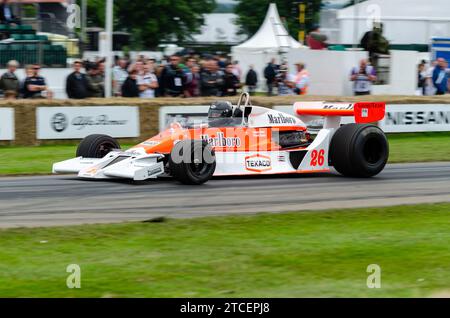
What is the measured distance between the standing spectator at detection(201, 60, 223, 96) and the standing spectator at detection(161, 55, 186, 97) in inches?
34.0

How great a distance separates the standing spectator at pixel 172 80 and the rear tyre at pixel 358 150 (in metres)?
7.39

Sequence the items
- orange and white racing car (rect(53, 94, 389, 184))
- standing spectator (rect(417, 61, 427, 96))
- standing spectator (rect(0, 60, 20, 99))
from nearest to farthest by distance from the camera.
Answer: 1. orange and white racing car (rect(53, 94, 389, 184))
2. standing spectator (rect(0, 60, 20, 99))
3. standing spectator (rect(417, 61, 427, 96))

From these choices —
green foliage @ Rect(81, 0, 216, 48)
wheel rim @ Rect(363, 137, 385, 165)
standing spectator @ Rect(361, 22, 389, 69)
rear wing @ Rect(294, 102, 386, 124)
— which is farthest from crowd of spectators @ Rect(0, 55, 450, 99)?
green foliage @ Rect(81, 0, 216, 48)

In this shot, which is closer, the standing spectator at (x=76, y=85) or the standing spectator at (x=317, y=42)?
the standing spectator at (x=76, y=85)

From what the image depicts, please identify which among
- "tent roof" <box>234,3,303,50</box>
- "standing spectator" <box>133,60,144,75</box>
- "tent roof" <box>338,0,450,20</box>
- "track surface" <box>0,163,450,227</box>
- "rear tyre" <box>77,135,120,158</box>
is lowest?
"track surface" <box>0,163,450,227</box>

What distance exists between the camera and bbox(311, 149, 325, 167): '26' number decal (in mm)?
14047

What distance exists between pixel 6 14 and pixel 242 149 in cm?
1530

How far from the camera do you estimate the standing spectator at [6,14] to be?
2650cm

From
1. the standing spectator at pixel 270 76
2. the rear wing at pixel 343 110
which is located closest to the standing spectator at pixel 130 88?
the rear wing at pixel 343 110

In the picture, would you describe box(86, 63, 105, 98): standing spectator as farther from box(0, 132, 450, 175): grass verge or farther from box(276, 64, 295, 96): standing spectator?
box(276, 64, 295, 96): standing spectator

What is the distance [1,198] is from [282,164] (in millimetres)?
4240

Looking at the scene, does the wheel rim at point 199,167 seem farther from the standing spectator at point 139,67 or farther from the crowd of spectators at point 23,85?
the standing spectator at point 139,67
